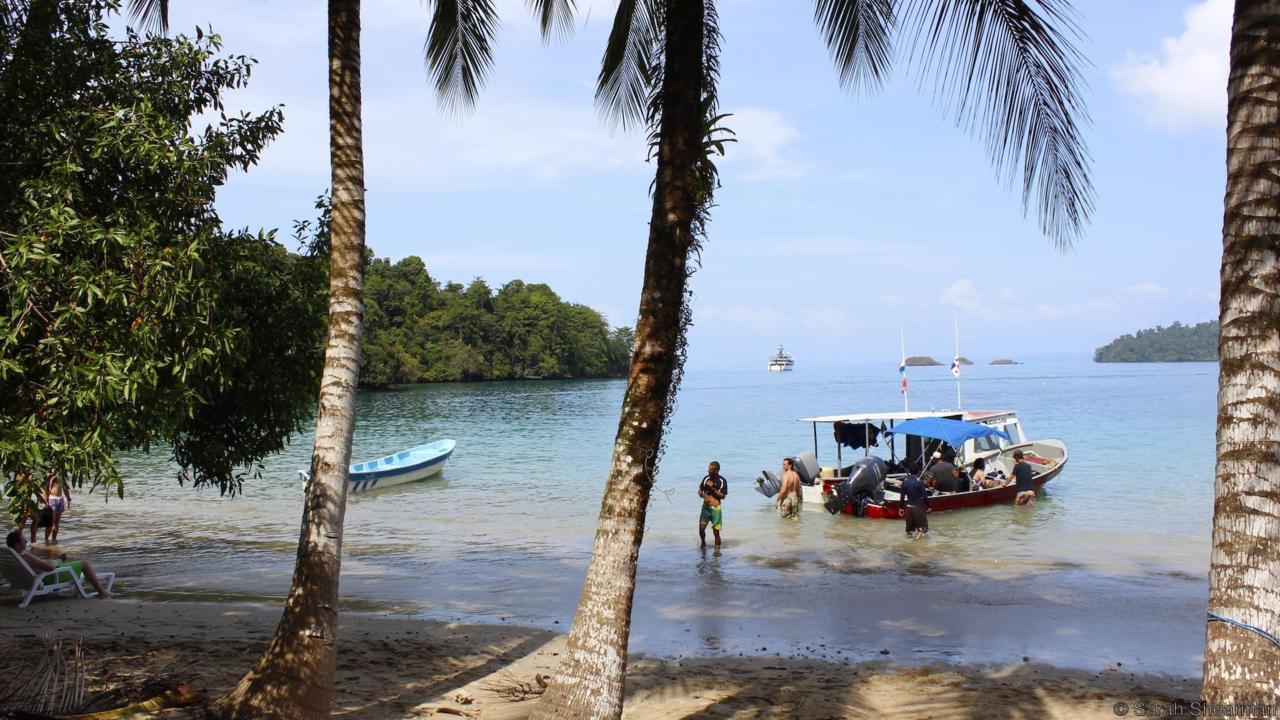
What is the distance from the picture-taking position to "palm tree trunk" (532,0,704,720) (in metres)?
5.55

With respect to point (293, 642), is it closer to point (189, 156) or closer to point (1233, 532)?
point (189, 156)

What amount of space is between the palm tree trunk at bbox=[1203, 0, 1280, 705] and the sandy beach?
4153mm

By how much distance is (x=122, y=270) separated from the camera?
5.59m

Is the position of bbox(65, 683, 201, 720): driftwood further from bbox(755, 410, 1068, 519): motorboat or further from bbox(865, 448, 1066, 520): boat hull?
bbox(755, 410, 1068, 519): motorboat

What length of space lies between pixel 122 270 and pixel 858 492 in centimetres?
1778

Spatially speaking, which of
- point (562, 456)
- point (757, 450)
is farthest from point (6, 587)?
point (757, 450)

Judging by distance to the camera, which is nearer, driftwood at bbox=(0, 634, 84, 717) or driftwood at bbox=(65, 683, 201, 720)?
driftwood at bbox=(0, 634, 84, 717)

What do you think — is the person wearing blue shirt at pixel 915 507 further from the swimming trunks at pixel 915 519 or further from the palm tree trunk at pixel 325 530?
the palm tree trunk at pixel 325 530

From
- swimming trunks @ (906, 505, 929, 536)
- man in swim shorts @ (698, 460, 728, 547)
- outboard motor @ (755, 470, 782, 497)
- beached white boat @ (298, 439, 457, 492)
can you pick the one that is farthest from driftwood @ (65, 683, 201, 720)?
beached white boat @ (298, 439, 457, 492)

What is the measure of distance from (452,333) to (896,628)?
10400cm

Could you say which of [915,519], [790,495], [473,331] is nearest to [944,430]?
[915,519]

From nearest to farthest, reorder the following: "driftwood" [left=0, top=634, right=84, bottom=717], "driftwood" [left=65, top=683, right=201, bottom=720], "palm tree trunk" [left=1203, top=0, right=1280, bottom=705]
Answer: "palm tree trunk" [left=1203, top=0, right=1280, bottom=705] < "driftwood" [left=0, top=634, right=84, bottom=717] < "driftwood" [left=65, top=683, right=201, bottom=720]

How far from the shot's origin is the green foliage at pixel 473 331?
347 feet

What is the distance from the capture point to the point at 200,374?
5977mm
